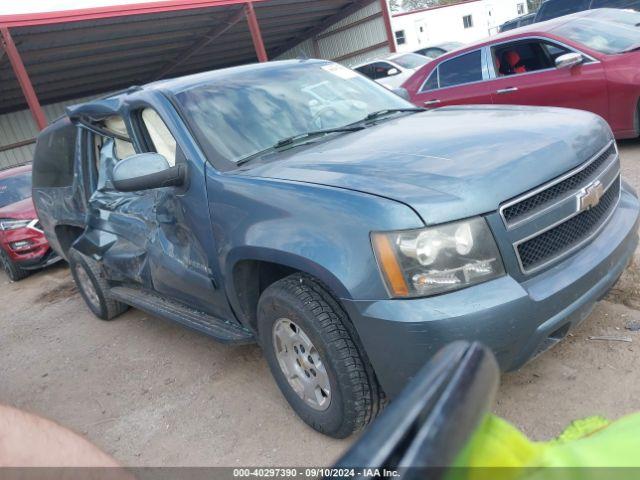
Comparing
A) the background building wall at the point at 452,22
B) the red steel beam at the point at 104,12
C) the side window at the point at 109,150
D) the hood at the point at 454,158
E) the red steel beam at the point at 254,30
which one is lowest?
the hood at the point at 454,158

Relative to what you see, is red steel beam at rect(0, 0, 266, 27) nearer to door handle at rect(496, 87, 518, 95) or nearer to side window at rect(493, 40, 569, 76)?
side window at rect(493, 40, 569, 76)

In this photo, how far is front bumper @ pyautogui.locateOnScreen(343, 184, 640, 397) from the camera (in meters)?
1.96

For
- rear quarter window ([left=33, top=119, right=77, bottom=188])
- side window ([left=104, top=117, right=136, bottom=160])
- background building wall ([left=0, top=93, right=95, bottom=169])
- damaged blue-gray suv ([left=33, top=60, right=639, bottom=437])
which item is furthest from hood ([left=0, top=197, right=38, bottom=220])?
background building wall ([left=0, top=93, right=95, bottom=169])

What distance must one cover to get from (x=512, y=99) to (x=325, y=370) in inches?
206

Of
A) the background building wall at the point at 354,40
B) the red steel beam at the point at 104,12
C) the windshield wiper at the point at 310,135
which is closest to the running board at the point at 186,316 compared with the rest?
the windshield wiper at the point at 310,135

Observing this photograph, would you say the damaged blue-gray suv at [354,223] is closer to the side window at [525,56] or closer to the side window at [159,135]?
the side window at [159,135]

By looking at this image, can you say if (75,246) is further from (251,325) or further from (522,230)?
(522,230)

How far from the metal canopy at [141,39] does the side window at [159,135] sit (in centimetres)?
1079

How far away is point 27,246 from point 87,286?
260 cm

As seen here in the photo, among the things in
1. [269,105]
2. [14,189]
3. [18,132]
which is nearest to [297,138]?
[269,105]

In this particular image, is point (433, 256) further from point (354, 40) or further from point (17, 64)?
point (354, 40)

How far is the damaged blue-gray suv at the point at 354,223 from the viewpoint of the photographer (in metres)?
2.02

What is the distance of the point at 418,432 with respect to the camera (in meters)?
0.79

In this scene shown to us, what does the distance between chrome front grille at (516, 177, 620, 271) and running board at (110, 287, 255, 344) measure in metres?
1.48
